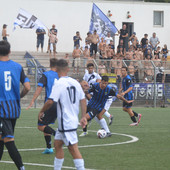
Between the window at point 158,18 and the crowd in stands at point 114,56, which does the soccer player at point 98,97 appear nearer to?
the crowd in stands at point 114,56

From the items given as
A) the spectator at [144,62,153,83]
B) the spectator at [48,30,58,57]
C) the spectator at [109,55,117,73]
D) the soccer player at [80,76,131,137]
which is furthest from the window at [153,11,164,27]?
the soccer player at [80,76,131,137]

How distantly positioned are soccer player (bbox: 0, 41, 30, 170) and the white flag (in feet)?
67.0

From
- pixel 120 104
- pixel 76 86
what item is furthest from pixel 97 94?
pixel 120 104

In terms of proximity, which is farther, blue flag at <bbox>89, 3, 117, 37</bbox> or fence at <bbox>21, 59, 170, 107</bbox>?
blue flag at <bbox>89, 3, 117, 37</bbox>

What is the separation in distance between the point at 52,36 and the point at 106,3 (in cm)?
988

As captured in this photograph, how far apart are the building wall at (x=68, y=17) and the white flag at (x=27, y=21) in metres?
7.27

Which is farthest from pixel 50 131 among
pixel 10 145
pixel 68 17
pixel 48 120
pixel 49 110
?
pixel 68 17

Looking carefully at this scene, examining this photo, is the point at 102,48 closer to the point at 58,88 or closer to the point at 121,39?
the point at 121,39

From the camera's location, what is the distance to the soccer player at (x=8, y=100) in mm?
7035

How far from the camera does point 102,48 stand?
91.4 ft

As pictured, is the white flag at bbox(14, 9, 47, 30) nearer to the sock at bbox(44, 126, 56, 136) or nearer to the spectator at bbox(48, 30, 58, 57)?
the spectator at bbox(48, 30, 58, 57)

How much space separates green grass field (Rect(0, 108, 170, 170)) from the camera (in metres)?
8.38

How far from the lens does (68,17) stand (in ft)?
122

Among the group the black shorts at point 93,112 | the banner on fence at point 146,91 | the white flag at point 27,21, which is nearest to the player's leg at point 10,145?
the black shorts at point 93,112
